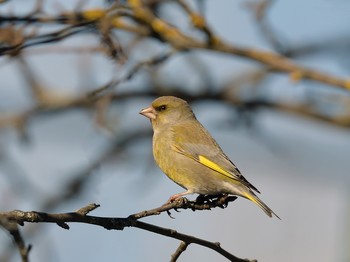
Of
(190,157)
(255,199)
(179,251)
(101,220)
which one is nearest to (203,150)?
(190,157)

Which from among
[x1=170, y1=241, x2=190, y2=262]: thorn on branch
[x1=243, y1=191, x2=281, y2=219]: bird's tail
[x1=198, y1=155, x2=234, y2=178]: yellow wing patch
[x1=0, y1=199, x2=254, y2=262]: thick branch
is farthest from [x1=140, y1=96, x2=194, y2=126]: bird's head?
[x1=170, y1=241, x2=190, y2=262]: thorn on branch

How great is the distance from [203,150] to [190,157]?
0.17 metres

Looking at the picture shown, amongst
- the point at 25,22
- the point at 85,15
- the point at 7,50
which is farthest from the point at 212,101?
the point at 7,50

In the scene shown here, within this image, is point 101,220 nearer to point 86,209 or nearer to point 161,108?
point 86,209

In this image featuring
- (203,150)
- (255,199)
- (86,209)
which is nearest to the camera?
(86,209)

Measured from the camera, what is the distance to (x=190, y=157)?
5852mm

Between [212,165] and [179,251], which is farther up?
[212,165]

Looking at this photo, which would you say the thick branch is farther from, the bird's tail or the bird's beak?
the bird's beak

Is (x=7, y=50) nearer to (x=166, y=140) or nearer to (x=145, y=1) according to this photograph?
(x=166, y=140)

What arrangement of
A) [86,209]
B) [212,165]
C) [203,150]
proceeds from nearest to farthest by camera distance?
[86,209] < [212,165] < [203,150]

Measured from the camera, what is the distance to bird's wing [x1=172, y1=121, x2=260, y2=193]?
5.66m

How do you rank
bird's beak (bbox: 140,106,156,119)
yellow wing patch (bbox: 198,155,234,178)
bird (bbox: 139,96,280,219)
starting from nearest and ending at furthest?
1. bird (bbox: 139,96,280,219)
2. yellow wing patch (bbox: 198,155,234,178)
3. bird's beak (bbox: 140,106,156,119)

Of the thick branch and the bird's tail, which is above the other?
the bird's tail

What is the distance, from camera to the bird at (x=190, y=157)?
5.45 metres
